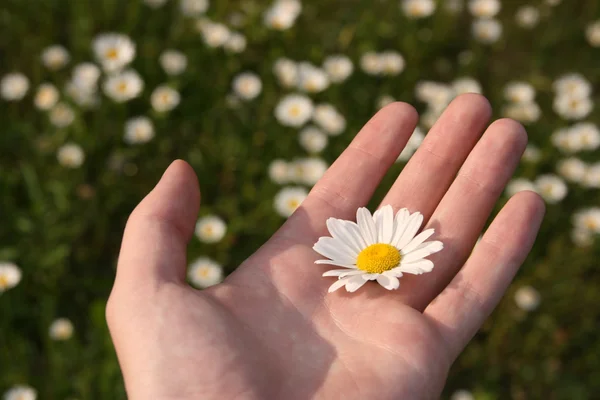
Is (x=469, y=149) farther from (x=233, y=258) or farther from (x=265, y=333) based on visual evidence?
(x=233, y=258)

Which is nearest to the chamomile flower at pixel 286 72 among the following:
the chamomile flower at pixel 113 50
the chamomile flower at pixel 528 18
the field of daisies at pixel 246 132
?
the field of daisies at pixel 246 132

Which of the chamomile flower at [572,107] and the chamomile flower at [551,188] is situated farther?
the chamomile flower at [572,107]

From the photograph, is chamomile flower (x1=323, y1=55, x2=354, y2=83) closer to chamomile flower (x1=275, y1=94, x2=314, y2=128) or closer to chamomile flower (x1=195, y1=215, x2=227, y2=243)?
chamomile flower (x1=275, y1=94, x2=314, y2=128)

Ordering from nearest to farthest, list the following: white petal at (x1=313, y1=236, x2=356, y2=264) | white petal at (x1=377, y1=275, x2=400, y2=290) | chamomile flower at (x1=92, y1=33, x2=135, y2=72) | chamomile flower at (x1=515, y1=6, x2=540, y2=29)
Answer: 1. white petal at (x1=377, y1=275, x2=400, y2=290)
2. white petal at (x1=313, y1=236, x2=356, y2=264)
3. chamomile flower at (x1=92, y1=33, x2=135, y2=72)
4. chamomile flower at (x1=515, y1=6, x2=540, y2=29)

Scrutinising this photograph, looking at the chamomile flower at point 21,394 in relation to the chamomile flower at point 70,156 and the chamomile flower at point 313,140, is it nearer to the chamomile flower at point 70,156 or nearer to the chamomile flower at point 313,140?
the chamomile flower at point 70,156

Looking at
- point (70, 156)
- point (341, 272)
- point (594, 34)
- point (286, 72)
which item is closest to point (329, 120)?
point (286, 72)

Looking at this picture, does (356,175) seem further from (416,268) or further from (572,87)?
(572,87)

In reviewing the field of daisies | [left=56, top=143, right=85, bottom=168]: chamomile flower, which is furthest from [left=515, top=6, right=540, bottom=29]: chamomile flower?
[left=56, top=143, right=85, bottom=168]: chamomile flower

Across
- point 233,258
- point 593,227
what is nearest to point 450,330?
point 233,258
